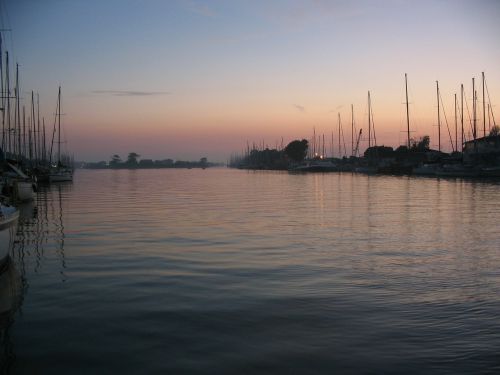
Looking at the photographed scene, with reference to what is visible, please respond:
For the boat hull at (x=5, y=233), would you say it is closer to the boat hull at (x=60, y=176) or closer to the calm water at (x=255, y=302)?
the calm water at (x=255, y=302)

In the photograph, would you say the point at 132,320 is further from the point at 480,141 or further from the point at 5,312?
the point at 480,141

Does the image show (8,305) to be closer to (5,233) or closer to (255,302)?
(5,233)

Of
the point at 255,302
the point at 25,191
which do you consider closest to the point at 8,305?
the point at 255,302

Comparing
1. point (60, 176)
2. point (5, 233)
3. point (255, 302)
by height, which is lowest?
point (255, 302)

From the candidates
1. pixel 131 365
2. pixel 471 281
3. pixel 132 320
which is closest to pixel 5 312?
pixel 132 320

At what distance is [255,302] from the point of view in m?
11.1

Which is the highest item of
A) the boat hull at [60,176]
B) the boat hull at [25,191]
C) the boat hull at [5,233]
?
the boat hull at [60,176]

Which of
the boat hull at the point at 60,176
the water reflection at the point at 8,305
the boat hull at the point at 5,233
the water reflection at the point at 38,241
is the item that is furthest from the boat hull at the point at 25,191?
the boat hull at the point at 60,176

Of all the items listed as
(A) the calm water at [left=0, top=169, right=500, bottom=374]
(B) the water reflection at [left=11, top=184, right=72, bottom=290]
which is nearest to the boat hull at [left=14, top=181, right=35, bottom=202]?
(B) the water reflection at [left=11, top=184, right=72, bottom=290]

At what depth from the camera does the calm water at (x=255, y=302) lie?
7898 mm

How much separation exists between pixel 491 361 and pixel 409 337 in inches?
57.1

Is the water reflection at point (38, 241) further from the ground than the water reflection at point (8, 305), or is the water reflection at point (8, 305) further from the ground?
the water reflection at point (38, 241)

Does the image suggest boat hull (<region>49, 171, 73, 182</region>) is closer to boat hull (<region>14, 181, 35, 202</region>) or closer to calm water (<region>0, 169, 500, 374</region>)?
boat hull (<region>14, 181, 35, 202</region>)

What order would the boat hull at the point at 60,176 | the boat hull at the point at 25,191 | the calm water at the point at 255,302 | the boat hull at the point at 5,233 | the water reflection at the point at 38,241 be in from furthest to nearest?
the boat hull at the point at 60,176, the boat hull at the point at 25,191, the water reflection at the point at 38,241, the boat hull at the point at 5,233, the calm water at the point at 255,302
